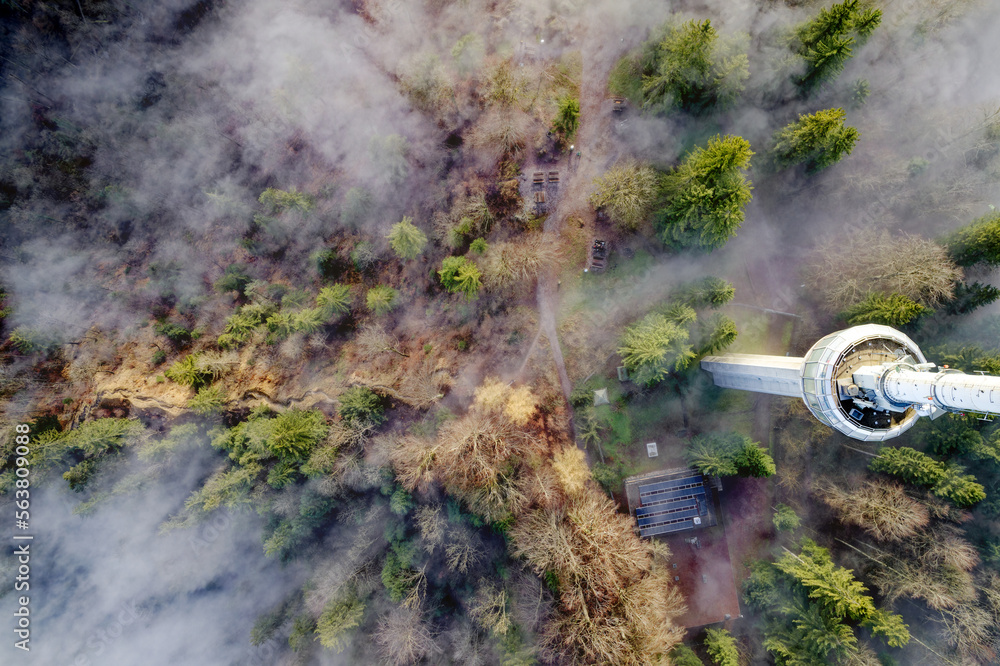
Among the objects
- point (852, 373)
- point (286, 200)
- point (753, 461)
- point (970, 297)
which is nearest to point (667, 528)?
point (753, 461)

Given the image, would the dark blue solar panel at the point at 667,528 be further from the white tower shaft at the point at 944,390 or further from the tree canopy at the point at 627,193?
the tree canopy at the point at 627,193

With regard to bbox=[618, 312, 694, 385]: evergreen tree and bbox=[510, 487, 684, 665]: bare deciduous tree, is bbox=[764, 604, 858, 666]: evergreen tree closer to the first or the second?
bbox=[510, 487, 684, 665]: bare deciduous tree

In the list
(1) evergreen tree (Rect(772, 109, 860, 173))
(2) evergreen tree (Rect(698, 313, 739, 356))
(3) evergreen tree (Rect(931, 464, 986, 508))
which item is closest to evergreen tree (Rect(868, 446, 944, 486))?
(3) evergreen tree (Rect(931, 464, 986, 508))

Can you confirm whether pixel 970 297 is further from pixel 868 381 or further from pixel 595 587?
pixel 595 587

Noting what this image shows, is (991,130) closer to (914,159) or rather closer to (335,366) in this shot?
(914,159)

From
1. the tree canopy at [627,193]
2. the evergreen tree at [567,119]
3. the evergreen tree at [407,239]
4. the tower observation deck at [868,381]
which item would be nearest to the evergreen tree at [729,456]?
the tower observation deck at [868,381]

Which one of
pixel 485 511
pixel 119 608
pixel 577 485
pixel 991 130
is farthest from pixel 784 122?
pixel 119 608
